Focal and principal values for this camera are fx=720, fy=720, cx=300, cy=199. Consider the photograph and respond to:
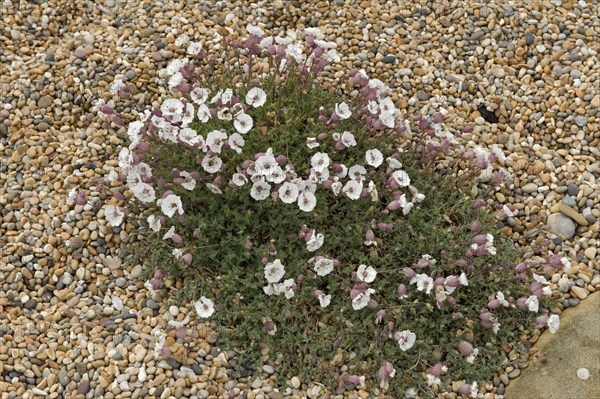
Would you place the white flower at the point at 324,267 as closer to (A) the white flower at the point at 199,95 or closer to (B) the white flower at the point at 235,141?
(B) the white flower at the point at 235,141

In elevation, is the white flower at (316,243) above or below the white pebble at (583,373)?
above

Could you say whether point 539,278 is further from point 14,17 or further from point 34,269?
point 14,17

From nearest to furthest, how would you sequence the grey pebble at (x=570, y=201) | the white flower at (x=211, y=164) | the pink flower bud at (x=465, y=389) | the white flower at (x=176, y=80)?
the pink flower bud at (x=465, y=389) → the white flower at (x=211, y=164) → the white flower at (x=176, y=80) → the grey pebble at (x=570, y=201)

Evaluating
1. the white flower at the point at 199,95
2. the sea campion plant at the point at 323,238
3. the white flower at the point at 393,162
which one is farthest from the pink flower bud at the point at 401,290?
the white flower at the point at 199,95

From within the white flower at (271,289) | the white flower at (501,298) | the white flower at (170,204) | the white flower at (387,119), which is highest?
the white flower at (387,119)

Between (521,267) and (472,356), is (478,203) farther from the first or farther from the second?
(472,356)

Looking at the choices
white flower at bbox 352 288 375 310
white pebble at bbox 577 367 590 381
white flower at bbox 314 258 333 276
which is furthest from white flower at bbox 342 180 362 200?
white pebble at bbox 577 367 590 381

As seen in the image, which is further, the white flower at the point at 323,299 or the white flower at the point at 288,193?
the white flower at the point at 288,193

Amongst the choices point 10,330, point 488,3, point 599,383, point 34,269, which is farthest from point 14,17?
point 599,383

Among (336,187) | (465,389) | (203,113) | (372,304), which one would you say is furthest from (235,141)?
(465,389)
